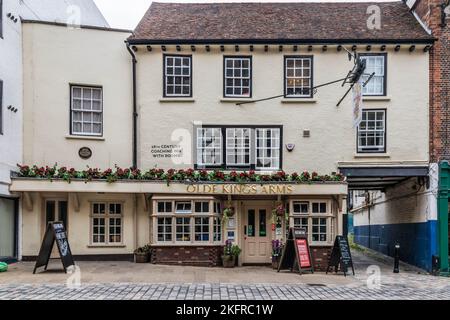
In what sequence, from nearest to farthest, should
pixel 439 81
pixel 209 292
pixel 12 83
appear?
pixel 209 292, pixel 12 83, pixel 439 81

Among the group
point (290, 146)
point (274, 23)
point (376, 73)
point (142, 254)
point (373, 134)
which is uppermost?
point (274, 23)

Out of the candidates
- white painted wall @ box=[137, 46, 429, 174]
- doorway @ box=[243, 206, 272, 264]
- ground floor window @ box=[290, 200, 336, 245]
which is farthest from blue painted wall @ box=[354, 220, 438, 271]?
doorway @ box=[243, 206, 272, 264]

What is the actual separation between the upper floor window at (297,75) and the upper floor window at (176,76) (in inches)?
132

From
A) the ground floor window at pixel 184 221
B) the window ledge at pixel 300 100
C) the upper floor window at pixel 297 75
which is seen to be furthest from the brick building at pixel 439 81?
the ground floor window at pixel 184 221

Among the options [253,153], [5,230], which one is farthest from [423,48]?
[5,230]

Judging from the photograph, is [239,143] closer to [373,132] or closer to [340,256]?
[373,132]

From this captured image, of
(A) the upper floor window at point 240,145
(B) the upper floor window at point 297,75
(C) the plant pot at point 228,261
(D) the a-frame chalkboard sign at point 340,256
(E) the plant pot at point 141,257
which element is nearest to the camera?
(D) the a-frame chalkboard sign at point 340,256

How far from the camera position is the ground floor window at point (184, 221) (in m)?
17.0

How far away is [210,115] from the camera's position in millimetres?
18266

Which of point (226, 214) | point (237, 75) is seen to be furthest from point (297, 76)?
point (226, 214)

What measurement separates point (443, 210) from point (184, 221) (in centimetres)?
839

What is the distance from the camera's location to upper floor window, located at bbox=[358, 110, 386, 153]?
59.6 feet

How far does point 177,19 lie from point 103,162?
6.05 m

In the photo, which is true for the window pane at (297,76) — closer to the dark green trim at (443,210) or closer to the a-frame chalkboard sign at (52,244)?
the dark green trim at (443,210)
